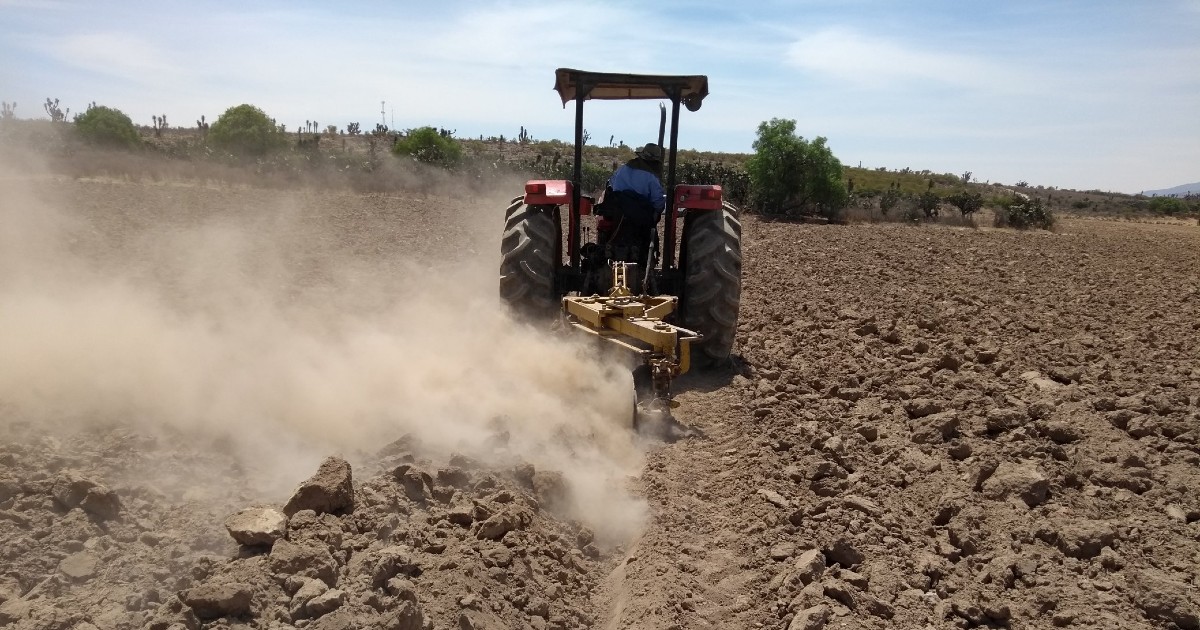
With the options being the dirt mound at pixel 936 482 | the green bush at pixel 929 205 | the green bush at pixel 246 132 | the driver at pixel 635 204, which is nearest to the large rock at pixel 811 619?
the dirt mound at pixel 936 482

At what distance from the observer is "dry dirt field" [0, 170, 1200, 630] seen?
2.93 meters

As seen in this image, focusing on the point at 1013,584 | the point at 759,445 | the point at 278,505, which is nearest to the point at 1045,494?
the point at 1013,584

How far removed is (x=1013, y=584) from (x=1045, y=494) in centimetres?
76

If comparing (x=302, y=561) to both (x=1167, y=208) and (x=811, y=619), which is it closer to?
(x=811, y=619)

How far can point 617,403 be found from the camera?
5.43 metres

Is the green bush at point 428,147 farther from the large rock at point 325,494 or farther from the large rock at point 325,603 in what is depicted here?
the large rock at point 325,603

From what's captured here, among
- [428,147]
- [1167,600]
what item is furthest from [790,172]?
[1167,600]

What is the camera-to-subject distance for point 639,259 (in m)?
→ 6.86

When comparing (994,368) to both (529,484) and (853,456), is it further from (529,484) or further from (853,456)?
(529,484)

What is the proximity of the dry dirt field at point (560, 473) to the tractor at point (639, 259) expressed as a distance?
0.36 metres

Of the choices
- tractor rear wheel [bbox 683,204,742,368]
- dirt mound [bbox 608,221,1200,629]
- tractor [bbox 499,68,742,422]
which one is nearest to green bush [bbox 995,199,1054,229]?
dirt mound [bbox 608,221,1200,629]

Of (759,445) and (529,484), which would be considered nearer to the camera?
(529,484)

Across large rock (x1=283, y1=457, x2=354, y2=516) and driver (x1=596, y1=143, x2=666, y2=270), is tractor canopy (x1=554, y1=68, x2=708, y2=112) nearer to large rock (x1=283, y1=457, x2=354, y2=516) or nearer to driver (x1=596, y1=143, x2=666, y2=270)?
driver (x1=596, y1=143, x2=666, y2=270)

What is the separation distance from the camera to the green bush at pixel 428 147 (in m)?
33.9
